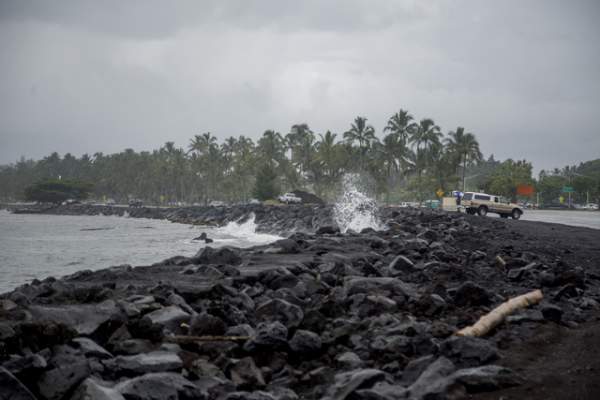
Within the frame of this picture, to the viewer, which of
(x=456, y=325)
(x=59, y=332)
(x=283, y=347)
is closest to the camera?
(x=59, y=332)

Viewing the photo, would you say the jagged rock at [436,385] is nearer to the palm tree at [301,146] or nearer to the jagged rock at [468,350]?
the jagged rock at [468,350]

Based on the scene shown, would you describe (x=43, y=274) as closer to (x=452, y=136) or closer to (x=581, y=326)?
(x=581, y=326)

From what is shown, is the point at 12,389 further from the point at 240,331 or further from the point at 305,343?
the point at 305,343

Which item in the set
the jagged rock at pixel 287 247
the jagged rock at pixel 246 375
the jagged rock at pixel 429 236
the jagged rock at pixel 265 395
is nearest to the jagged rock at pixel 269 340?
the jagged rock at pixel 246 375

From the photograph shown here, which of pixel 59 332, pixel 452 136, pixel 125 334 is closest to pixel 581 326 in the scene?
pixel 125 334

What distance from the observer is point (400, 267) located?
1129cm

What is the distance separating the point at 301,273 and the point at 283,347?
473 cm

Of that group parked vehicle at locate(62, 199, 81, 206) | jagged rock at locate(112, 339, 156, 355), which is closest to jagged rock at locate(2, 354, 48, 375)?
jagged rock at locate(112, 339, 156, 355)

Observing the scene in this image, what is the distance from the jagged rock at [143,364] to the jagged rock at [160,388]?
1.43 ft

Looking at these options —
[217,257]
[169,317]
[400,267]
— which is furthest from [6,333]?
[217,257]

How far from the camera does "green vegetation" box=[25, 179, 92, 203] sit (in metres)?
138

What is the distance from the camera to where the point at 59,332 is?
6027 mm

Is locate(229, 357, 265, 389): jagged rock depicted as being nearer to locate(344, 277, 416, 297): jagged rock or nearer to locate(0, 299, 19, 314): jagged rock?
locate(344, 277, 416, 297): jagged rock

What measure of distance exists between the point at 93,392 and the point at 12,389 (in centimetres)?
72
